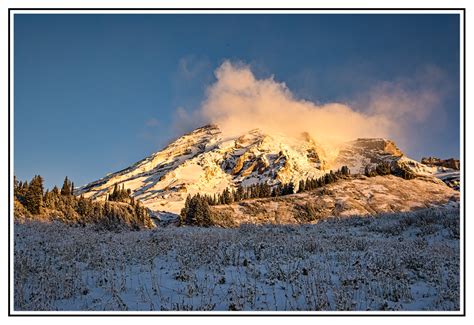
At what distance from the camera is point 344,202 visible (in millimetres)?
89062

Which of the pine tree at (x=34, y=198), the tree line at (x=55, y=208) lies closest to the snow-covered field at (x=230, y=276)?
the tree line at (x=55, y=208)

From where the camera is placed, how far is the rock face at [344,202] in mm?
75438

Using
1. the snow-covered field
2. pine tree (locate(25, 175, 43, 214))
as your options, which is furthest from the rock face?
the snow-covered field

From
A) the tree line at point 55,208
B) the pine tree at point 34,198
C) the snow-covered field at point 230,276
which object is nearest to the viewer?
the snow-covered field at point 230,276

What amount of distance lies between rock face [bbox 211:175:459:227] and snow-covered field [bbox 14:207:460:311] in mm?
51005

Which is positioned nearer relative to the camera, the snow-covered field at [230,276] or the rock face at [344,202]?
the snow-covered field at [230,276]

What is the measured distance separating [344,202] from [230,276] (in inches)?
3323

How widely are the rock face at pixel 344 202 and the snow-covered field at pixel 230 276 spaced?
51.0m

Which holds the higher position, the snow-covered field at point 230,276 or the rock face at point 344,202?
the snow-covered field at point 230,276

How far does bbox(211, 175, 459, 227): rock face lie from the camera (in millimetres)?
75438

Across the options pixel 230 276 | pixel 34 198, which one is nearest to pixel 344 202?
pixel 34 198

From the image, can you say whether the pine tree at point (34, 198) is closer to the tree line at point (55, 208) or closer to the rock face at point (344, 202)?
the tree line at point (55, 208)

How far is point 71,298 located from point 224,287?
11.6 ft
